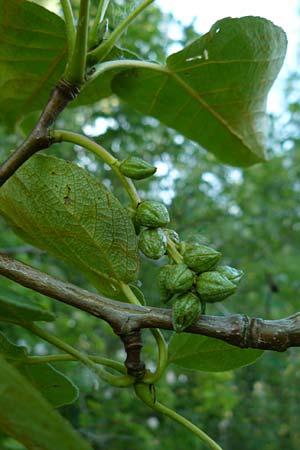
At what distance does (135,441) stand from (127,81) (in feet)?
7.96

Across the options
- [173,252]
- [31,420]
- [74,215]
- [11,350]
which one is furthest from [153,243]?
[31,420]

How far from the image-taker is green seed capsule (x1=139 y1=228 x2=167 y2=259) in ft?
3.12

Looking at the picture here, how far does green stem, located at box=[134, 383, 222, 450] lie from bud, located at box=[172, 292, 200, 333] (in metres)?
0.15

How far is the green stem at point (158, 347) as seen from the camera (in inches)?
39.3

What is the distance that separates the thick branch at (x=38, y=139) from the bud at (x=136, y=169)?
12cm

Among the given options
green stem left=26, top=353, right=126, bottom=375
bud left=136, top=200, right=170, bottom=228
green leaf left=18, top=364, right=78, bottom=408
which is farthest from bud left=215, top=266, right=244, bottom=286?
green leaf left=18, top=364, right=78, bottom=408

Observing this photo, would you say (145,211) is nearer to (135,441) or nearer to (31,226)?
(31,226)

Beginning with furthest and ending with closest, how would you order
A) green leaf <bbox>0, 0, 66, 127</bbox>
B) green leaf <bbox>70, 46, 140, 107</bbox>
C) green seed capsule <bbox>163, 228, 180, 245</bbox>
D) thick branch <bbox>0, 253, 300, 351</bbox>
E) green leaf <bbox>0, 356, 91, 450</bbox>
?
green leaf <bbox>70, 46, 140, 107</bbox> → green leaf <bbox>0, 0, 66, 127</bbox> → green seed capsule <bbox>163, 228, 180, 245</bbox> → thick branch <bbox>0, 253, 300, 351</bbox> → green leaf <bbox>0, 356, 91, 450</bbox>

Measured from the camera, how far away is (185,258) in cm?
95

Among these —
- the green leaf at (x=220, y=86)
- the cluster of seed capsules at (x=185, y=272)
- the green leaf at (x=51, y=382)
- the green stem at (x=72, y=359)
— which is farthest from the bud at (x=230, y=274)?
the green leaf at (x=220, y=86)

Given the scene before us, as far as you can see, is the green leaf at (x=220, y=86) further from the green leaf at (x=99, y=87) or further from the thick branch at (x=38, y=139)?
the thick branch at (x=38, y=139)

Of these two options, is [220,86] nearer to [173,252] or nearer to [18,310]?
[173,252]

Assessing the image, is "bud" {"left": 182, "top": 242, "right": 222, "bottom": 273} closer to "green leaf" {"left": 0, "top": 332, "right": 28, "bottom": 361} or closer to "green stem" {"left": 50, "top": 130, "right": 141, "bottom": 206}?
"green stem" {"left": 50, "top": 130, "right": 141, "bottom": 206}

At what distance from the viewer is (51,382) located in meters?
1.11
